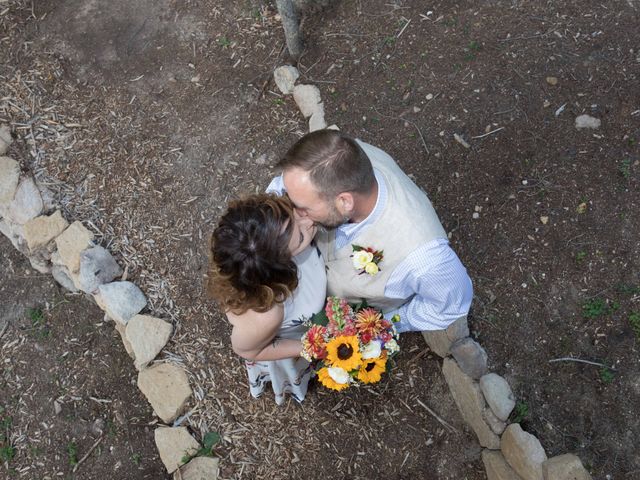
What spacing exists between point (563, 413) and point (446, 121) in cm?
209

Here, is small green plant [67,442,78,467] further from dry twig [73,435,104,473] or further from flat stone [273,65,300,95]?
flat stone [273,65,300,95]

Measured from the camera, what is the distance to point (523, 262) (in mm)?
3652

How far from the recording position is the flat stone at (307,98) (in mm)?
4398

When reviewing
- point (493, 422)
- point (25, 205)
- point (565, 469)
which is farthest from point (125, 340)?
point (565, 469)

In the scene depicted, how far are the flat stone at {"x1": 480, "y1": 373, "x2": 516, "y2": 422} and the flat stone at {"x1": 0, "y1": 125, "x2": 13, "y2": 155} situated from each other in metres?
4.04

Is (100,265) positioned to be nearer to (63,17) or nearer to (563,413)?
(63,17)

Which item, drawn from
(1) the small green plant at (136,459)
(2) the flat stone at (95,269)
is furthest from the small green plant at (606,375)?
(2) the flat stone at (95,269)

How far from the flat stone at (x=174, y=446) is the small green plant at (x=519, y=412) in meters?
1.97

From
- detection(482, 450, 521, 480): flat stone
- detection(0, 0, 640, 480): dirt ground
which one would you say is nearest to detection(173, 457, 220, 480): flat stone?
detection(0, 0, 640, 480): dirt ground

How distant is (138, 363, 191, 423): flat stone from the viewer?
3779mm

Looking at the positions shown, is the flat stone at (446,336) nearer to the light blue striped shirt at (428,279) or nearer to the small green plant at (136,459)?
the light blue striped shirt at (428,279)

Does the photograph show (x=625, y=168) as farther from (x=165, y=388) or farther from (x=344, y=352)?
(x=165, y=388)

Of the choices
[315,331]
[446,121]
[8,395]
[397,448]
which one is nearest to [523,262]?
[446,121]

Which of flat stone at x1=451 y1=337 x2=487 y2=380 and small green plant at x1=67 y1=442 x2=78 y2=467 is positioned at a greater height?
flat stone at x1=451 y1=337 x2=487 y2=380
